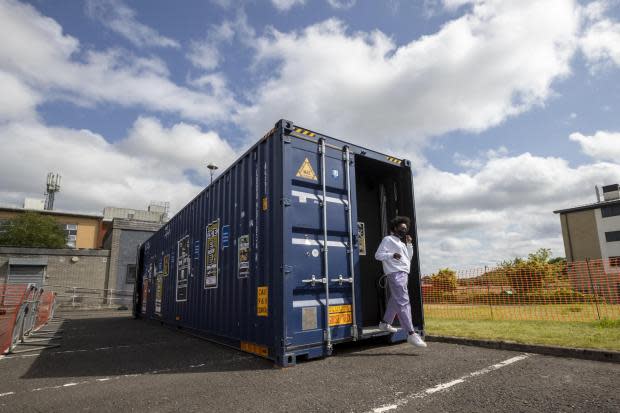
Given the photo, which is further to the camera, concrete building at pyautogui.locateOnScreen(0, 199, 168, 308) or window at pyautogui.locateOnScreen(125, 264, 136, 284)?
window at pyautogui.locateOnScreen(125, 264, 136, 284)

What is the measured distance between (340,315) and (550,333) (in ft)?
11.8

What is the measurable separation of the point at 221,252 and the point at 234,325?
1328 millimetres

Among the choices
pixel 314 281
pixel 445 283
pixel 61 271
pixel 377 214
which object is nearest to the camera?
pixel 314 281

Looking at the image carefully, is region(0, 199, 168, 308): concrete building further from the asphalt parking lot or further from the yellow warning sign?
the yellow warning sign

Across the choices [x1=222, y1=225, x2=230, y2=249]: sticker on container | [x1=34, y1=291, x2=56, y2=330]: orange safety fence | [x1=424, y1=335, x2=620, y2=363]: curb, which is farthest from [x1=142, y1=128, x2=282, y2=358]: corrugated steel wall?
[x1=34, y1=291, x2=56, y2=330]: orange safety fence

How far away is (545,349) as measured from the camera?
4.79 m

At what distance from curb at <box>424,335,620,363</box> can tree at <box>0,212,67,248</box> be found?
122 feet

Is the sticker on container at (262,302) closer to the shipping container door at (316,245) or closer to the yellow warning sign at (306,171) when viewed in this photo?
the shipping container door at (316,245)

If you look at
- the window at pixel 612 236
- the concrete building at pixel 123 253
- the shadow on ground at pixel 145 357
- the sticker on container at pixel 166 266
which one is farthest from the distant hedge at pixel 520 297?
the window at pixel 612 236

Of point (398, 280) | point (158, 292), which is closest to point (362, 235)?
point (398, 280)

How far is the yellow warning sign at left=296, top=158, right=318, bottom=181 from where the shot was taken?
5168mm

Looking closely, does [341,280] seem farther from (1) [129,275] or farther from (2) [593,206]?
(2) [593,206]

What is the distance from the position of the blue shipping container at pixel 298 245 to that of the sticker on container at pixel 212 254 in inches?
0.8

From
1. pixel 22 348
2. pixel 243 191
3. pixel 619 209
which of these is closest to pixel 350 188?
pixel 243 191
